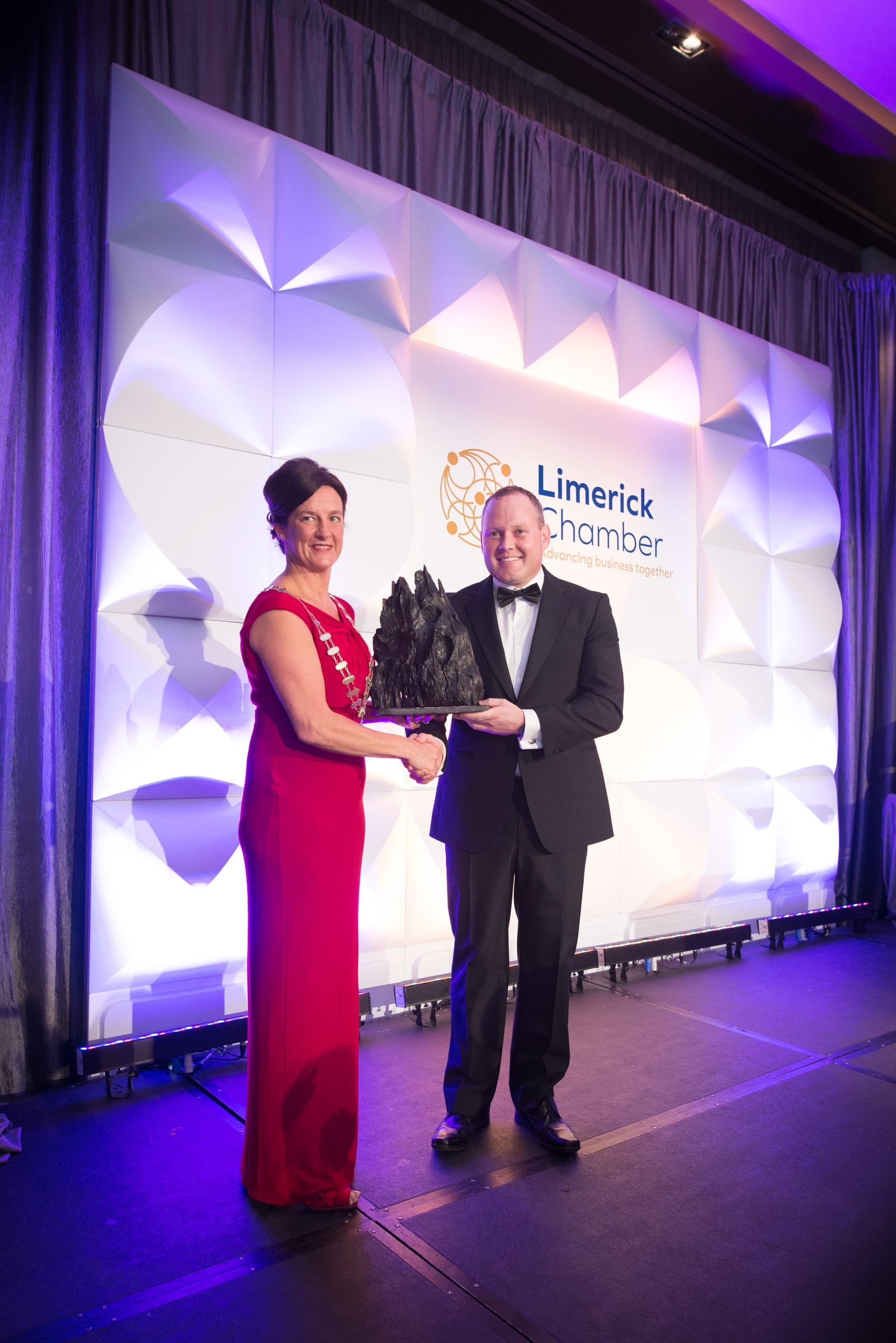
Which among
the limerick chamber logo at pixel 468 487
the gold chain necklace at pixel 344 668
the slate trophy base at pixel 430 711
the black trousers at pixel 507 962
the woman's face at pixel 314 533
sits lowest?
the black trousers at pixel 507 962

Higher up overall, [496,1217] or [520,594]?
[520,594]

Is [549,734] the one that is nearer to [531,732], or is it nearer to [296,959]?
[531,732]

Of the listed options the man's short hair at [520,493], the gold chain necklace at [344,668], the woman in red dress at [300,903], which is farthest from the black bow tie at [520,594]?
the woman in red dress at [300,903]

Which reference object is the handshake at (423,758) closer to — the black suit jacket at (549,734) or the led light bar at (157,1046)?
the black suit jacket at (549,734)

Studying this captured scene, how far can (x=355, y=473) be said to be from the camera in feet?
12.9

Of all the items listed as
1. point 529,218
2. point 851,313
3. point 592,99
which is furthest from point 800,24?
point 851,313

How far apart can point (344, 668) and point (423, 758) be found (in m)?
0.31

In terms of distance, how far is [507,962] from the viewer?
105 inches

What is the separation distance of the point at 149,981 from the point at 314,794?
5.01 feet

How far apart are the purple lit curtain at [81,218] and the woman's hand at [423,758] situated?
1538mm

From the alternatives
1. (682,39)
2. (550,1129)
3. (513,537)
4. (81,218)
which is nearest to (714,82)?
(682,39)

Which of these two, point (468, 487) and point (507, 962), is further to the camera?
point (468, 487)

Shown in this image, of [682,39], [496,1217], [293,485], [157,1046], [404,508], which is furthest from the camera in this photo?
[682,39]

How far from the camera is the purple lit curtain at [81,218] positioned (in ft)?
10.5
